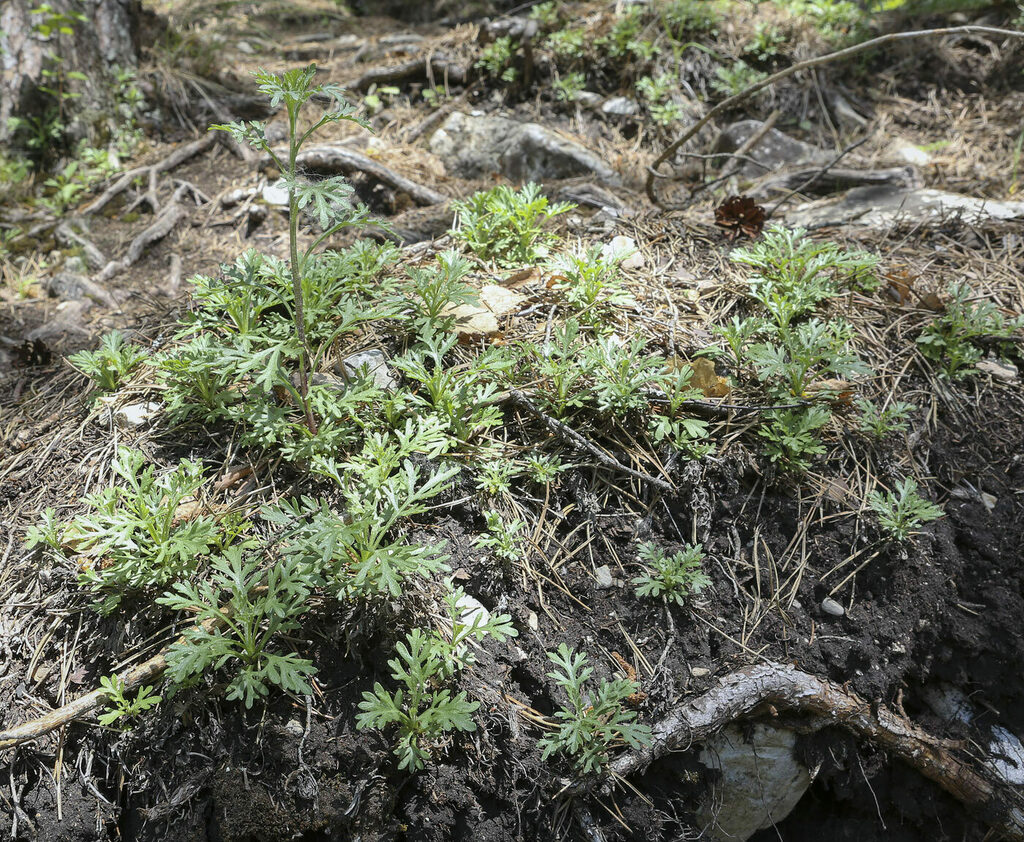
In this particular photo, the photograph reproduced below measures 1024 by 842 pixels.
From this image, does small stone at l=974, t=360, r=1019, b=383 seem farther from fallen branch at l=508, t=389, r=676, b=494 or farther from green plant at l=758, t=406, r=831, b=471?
fallen branch at l=508, t=389, r=676, b=494

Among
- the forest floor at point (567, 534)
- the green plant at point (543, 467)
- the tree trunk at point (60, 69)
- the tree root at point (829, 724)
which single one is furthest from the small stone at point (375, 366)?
the tree trunk at point (60, 69)

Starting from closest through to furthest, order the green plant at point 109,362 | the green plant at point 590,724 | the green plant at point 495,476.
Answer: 1. the green plant at point 590,724
2. the green plant at point 495,476
3. the green plant at point 109,362

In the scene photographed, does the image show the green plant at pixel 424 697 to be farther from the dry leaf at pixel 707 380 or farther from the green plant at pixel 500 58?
the green plant at pixel 500 58

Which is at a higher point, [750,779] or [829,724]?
[829,724]

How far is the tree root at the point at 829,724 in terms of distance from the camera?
223cm

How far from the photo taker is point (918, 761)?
2520 millimetres

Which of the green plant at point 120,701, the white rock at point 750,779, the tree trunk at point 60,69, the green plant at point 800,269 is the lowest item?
the white rock at point 750,779

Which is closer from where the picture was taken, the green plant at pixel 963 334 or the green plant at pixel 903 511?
the green plant at pixel 903 511

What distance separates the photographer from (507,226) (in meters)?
A: 3.42

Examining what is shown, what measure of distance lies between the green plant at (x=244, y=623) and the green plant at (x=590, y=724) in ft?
2.66

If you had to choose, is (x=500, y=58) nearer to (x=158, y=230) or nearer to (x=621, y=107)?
(x=621, y=107)

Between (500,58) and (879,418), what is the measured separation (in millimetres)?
4316

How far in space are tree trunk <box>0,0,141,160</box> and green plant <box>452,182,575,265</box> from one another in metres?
3.62

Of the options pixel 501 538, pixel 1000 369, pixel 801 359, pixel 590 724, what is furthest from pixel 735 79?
Answer: pixel 590 724
